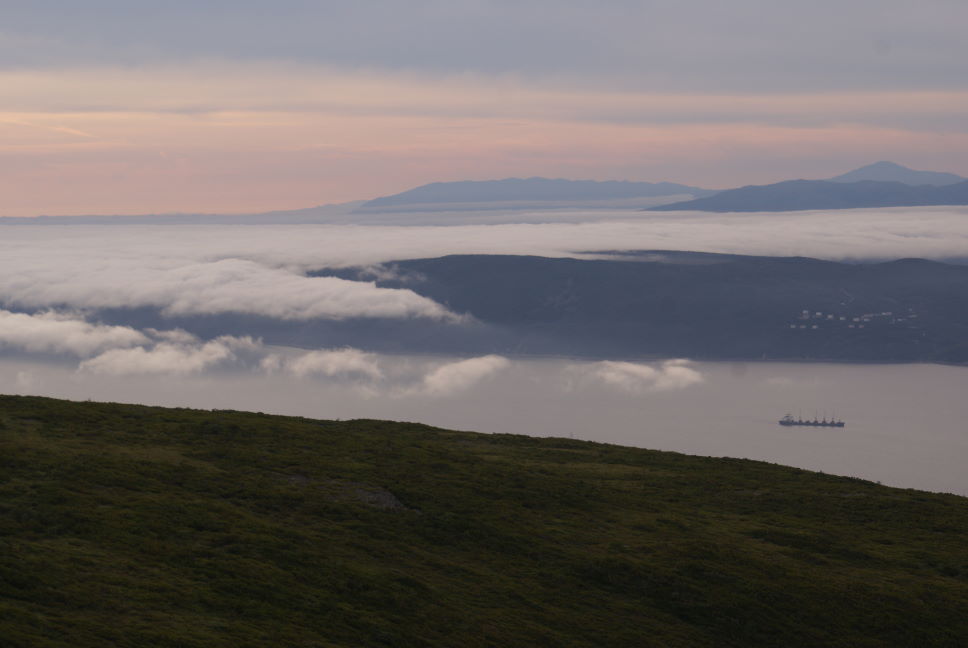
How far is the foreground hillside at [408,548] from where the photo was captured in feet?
99.7

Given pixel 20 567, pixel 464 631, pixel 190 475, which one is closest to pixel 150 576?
pixel 20 567

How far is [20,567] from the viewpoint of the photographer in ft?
95.9

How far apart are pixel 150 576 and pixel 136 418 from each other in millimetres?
24589

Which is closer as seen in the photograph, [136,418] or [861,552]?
[861,552]

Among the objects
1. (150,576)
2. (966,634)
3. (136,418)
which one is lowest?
(966,634)

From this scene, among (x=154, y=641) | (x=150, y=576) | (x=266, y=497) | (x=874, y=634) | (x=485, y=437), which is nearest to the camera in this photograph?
(x=154, y=641)

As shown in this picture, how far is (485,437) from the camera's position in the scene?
234ft

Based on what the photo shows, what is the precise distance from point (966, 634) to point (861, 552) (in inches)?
333

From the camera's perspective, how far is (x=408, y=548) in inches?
1543

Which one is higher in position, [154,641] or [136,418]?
[136,418]

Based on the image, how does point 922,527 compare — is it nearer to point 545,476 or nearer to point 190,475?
point 545,476

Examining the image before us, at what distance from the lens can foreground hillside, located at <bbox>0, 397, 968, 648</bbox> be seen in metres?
30.4

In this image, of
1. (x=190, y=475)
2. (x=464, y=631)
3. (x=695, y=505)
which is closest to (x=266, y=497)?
(x=190, y=475)

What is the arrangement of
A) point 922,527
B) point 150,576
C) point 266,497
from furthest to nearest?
point 922,527
point 266,497
point 150,576
